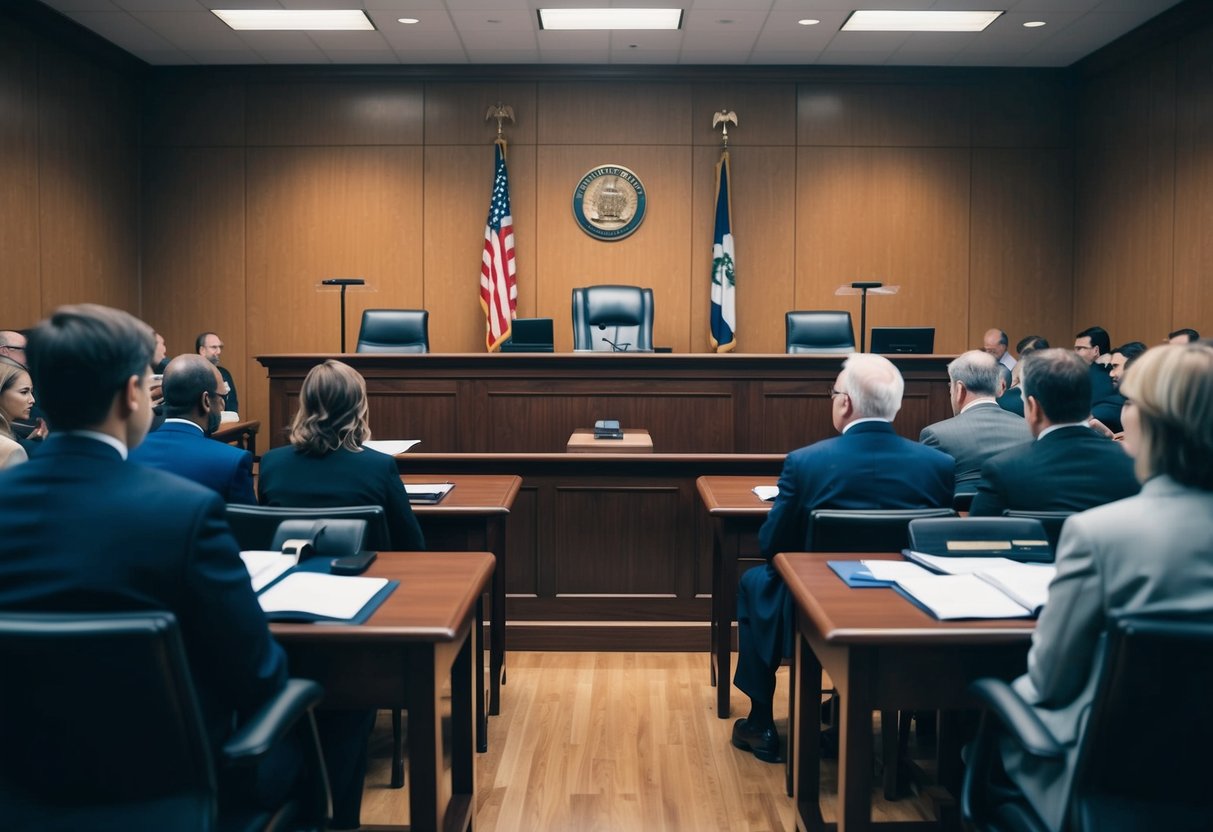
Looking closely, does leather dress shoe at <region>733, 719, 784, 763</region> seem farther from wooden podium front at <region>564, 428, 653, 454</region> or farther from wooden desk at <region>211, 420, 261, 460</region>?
wooden desk at <region>211, 420, 261, 460</region>

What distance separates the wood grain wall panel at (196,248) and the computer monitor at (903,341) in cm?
551

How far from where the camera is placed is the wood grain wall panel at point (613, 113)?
8203mm

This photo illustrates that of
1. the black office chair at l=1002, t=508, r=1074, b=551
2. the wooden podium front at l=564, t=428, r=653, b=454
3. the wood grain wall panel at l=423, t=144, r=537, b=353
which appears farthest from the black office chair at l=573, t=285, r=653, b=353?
the black office chair at l=1002, t=508, r=1074, b=551

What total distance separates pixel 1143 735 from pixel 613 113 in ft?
24.9

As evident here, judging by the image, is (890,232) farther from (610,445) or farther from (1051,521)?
(1051,521)

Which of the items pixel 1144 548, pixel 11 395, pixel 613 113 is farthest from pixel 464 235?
pixel 1144 548

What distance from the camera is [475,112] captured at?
8.23m

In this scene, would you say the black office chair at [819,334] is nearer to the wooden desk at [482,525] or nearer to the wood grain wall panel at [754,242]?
the wood grain wall panel at [754,242]

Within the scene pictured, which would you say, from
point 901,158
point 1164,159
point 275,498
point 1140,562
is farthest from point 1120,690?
point 901,158

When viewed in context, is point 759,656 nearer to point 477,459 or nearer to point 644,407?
point 477,459

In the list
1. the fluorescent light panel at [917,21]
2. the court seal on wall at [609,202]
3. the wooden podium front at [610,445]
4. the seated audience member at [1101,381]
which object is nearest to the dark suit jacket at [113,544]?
the wooden podium front at [610,445]

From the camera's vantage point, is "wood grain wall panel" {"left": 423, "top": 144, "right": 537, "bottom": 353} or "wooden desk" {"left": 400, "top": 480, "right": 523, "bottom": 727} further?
"wood grain wall panel" {"left": 423, "top": 144, "right": 537, "bottom": 353}

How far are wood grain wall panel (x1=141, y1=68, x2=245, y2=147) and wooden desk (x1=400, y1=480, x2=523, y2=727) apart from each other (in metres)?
6.08

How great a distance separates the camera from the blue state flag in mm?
8148
